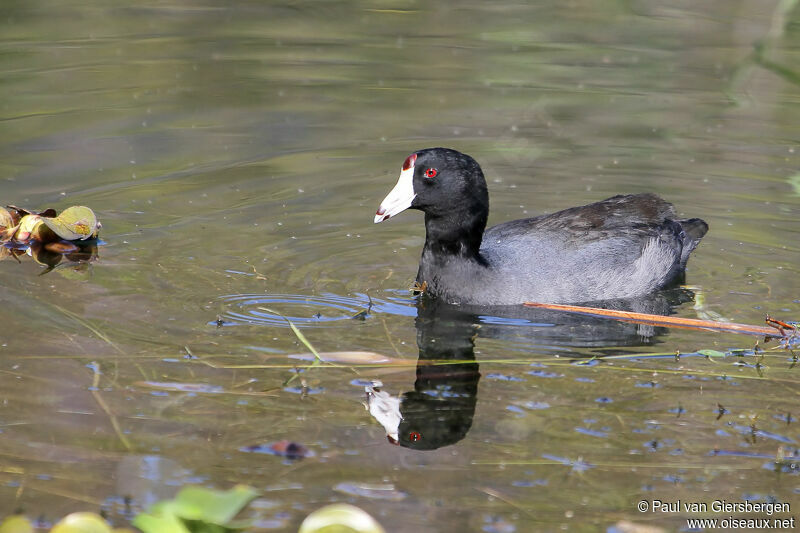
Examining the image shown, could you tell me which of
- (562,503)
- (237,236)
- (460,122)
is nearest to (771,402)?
(562,503)

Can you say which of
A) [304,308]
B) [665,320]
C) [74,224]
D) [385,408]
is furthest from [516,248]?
[74,224]

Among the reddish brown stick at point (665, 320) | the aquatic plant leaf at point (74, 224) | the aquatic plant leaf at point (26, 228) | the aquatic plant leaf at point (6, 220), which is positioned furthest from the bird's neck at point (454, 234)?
the aquatic plant leaf at point (6, 220)

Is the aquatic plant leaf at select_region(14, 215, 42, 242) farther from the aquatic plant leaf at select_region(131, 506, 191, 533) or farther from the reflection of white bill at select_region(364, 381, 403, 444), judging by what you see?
the aquatic plant leaf at select_region(131, 506, 191, 533)

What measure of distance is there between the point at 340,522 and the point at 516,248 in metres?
3.28

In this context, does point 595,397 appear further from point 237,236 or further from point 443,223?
point 237,236

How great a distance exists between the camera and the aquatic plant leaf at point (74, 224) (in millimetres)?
6090

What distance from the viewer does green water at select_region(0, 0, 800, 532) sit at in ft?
12.5

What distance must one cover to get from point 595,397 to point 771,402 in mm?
681

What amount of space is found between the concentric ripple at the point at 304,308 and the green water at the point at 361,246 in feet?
0.10

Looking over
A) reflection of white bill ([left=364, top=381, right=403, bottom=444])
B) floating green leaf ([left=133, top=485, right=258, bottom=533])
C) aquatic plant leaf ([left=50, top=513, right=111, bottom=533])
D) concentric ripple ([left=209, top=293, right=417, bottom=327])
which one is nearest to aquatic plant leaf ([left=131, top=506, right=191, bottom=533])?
floating green leaf ([left=133, top=485, right=258, bottom=533])

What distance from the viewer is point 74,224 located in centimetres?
612

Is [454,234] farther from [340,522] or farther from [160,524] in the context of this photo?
[160,524]

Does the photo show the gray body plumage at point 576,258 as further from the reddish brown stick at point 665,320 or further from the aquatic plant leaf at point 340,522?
the aquatic plant leaf at point 340,522

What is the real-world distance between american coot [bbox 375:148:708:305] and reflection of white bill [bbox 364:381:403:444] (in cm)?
128
